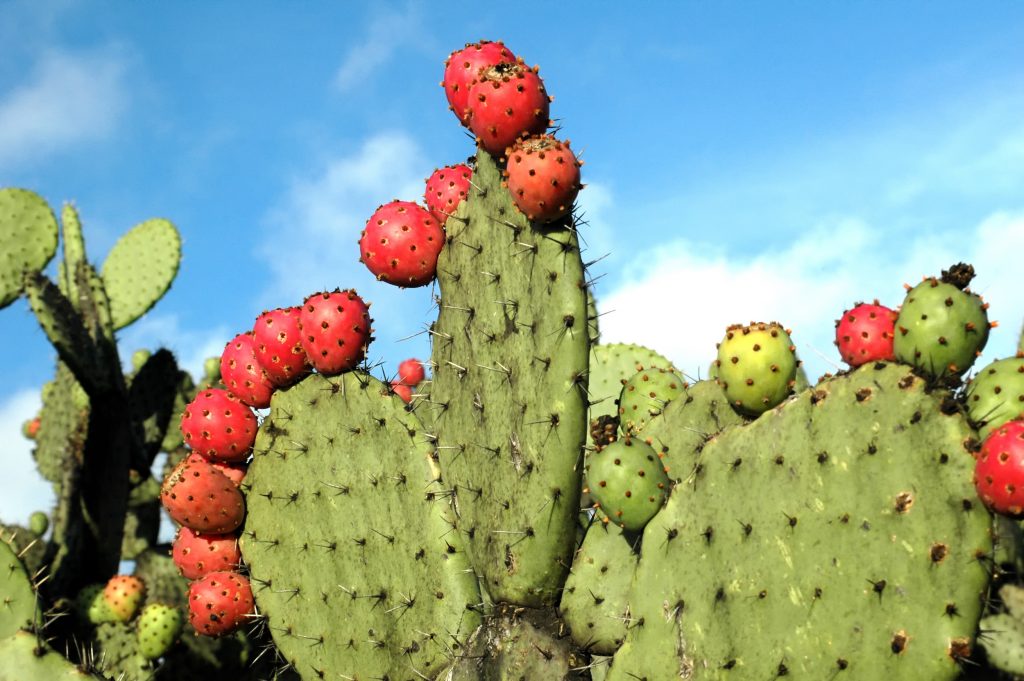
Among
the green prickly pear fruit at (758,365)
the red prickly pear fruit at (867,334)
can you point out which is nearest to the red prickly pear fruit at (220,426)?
the green prickly pear fruit at (758,365)

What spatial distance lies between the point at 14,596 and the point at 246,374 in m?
1.21

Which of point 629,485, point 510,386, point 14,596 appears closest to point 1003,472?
point 629,485

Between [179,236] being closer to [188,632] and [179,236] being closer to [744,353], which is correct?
[188,632]

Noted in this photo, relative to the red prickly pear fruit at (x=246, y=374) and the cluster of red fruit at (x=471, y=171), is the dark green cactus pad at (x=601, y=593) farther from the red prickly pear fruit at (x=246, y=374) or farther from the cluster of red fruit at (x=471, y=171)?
the red prickly pear fruit at (x=246, y=374)

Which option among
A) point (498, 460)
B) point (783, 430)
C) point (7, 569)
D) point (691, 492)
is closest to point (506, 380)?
point (498, 460)

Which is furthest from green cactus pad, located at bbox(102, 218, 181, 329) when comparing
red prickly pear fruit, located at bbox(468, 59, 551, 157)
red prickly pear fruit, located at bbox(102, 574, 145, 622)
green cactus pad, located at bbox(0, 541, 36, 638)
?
red prickly pear fruit, located at bbox(468, 59, 551, 157)

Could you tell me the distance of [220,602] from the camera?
3.48 meters

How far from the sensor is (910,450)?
2371 mm

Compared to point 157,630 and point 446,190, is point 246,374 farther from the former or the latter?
point 157,630

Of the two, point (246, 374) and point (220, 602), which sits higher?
point (246, 374)

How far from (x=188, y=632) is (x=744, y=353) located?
4.76 m

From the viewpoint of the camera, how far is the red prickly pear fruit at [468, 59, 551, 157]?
288cm

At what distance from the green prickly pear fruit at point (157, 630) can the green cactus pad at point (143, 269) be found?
198 cm

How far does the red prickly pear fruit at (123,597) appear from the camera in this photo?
6.07 metres
